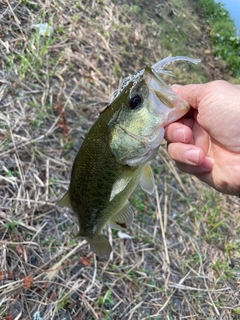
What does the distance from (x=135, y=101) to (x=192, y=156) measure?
1.38ft

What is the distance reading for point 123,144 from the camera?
1511mm

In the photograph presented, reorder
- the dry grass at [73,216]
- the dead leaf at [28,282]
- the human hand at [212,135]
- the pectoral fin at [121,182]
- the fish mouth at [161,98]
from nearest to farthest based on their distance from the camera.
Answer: the fish mouth at [161,98] → the pectoral fin at [121,182] → the human hand at [212,135] → the dead leaf at [28,282] → the dry grass at [73,216]

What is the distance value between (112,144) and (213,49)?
5296mm

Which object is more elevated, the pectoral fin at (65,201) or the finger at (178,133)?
the finger at (178,133)

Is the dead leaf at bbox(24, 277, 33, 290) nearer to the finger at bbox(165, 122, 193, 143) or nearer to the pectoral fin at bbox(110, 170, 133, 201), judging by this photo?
the pectoral fin at bbox(110, 170, 133, 201)

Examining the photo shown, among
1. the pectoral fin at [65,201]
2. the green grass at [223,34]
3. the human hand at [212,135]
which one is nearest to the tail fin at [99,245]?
the pectoral fin at [65,201]

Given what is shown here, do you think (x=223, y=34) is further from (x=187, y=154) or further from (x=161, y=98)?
(x=161, y=98)

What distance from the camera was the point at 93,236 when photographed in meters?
1.85

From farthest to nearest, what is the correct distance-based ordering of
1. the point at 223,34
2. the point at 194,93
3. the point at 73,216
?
the point at 223,34 → the point at 73,216 → the point at 194,93

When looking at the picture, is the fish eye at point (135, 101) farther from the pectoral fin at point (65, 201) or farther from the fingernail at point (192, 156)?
the pectoral fin at point (65, 201)

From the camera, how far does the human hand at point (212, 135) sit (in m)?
1.75

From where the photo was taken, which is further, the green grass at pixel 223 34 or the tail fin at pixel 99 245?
the green grass at pixel 223 34

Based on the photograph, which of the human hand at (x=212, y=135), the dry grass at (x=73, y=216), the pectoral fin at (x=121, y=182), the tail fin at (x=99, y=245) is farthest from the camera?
the dry grass at (x=73, y=216)

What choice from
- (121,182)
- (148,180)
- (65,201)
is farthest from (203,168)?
(65,201)
